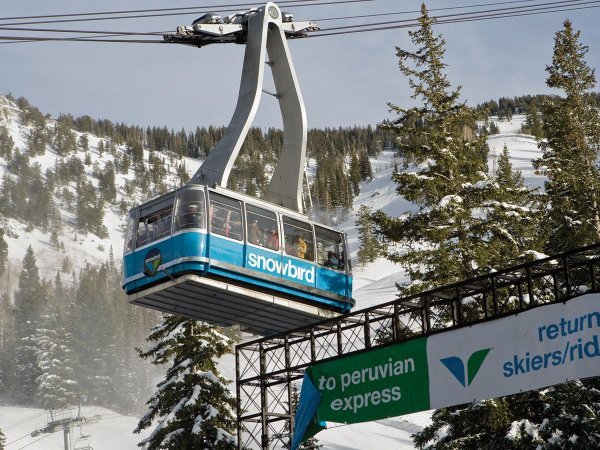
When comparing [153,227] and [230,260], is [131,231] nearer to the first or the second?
[153,227]

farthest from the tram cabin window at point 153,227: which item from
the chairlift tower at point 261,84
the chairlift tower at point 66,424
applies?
the chairlift tower at point 66,424

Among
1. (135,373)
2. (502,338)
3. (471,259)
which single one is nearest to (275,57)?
(471,259)

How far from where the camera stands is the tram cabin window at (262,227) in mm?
22547

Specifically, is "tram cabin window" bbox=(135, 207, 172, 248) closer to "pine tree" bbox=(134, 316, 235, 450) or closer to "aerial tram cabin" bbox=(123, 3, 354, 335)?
"aerial tram cabin" bbox=(123, 3, 354, 335)

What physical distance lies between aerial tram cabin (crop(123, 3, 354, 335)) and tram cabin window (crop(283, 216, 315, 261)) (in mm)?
24

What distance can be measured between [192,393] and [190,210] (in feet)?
40.9

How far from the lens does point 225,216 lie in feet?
72.8

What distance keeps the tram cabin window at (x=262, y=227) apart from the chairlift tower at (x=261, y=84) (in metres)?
1.59

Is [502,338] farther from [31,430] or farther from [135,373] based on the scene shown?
[135,373]

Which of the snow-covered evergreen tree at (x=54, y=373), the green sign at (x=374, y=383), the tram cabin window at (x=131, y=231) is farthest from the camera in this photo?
the snow-covered evergreen tree at (x=54, y=373)

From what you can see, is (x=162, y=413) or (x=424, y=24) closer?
(x=424, y=24)

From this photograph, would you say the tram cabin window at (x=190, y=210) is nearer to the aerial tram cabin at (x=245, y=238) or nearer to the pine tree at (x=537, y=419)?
the aerial tram cabin at (x=245, y=238)

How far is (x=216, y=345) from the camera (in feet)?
109

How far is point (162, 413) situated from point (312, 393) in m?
11.1
